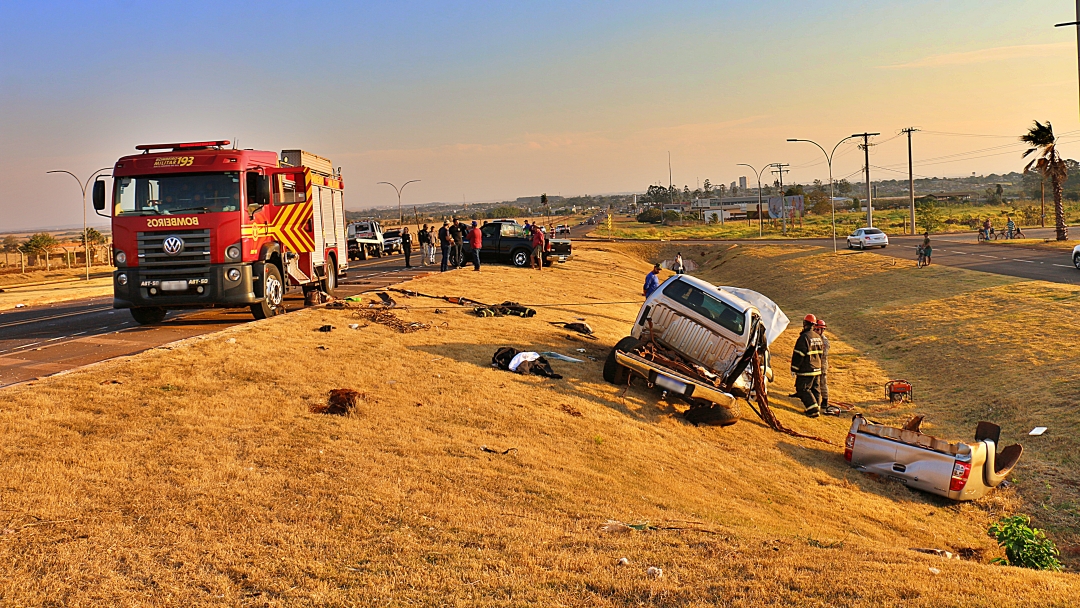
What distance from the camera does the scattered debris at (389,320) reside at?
15.7 m

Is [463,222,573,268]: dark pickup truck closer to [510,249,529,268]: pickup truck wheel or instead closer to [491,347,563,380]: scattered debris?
[510,249,529,268]: pickup truck wheel

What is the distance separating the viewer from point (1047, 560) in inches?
325

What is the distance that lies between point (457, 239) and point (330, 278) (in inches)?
421

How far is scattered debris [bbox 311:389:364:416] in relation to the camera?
32.3ft

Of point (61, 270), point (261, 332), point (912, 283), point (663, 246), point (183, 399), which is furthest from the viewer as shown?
point (663, 246)

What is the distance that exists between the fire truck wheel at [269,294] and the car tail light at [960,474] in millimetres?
11675

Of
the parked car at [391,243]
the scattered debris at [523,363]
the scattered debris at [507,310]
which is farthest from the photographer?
the parked car at [391,243]

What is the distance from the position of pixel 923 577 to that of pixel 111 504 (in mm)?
6506

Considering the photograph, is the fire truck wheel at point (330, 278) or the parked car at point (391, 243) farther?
the parked car at point (391, 243)

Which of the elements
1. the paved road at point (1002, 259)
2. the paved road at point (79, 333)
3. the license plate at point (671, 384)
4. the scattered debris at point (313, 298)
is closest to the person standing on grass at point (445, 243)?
the paved road at point (79, 333)

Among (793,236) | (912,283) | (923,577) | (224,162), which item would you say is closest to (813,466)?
(923,577)

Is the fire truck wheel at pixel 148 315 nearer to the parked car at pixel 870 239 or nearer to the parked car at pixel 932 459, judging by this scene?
the parked car at pixel 932 459

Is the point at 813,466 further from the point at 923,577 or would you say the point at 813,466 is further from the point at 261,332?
the point at 261,332

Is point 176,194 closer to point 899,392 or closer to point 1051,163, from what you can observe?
point 899,392
